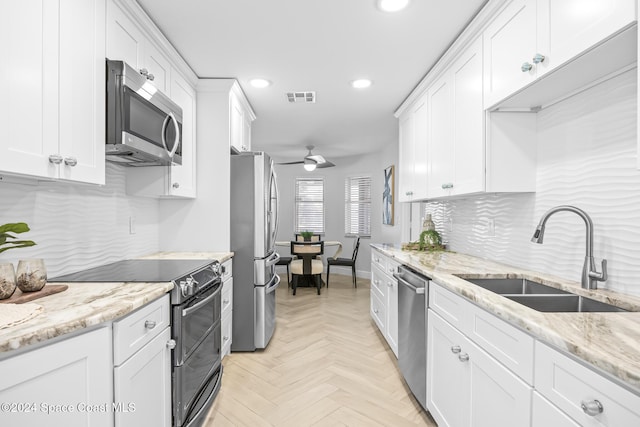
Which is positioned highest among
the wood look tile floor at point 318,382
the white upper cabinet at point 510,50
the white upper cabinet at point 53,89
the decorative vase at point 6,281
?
the white upper cabinet at point 510,50

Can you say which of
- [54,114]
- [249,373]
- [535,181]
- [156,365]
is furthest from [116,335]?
[535,181]

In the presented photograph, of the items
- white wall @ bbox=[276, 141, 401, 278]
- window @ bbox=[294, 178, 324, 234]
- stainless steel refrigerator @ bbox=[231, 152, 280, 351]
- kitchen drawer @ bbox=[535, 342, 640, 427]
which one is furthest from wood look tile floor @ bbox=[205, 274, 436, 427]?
window @ bbox=[294, 178, 324, 234]

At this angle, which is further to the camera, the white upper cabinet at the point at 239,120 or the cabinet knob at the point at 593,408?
the white upper cabinet at the point at 239,120

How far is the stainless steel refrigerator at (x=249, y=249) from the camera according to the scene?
3047mm

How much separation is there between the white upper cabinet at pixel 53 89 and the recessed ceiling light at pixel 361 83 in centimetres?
204

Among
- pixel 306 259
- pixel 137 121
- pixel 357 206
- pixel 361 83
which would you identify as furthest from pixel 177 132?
pixel 357 206

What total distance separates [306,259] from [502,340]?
4.22 metres

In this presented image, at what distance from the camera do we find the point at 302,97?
351 cm

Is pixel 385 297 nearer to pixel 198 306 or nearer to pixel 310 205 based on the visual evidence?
pixel 198 306

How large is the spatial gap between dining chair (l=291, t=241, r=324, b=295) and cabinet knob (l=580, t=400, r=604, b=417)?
452cm

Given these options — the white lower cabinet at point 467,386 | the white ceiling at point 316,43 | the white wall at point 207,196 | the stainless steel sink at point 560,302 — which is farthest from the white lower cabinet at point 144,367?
the white ceiling at point 316,43

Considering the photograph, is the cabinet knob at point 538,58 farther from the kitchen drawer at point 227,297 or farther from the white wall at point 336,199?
the white wall at point 336,199

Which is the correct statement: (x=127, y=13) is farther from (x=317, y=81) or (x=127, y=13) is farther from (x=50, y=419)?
(x=50, y=419)

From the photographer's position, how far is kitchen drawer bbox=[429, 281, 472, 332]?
60.6 inches
